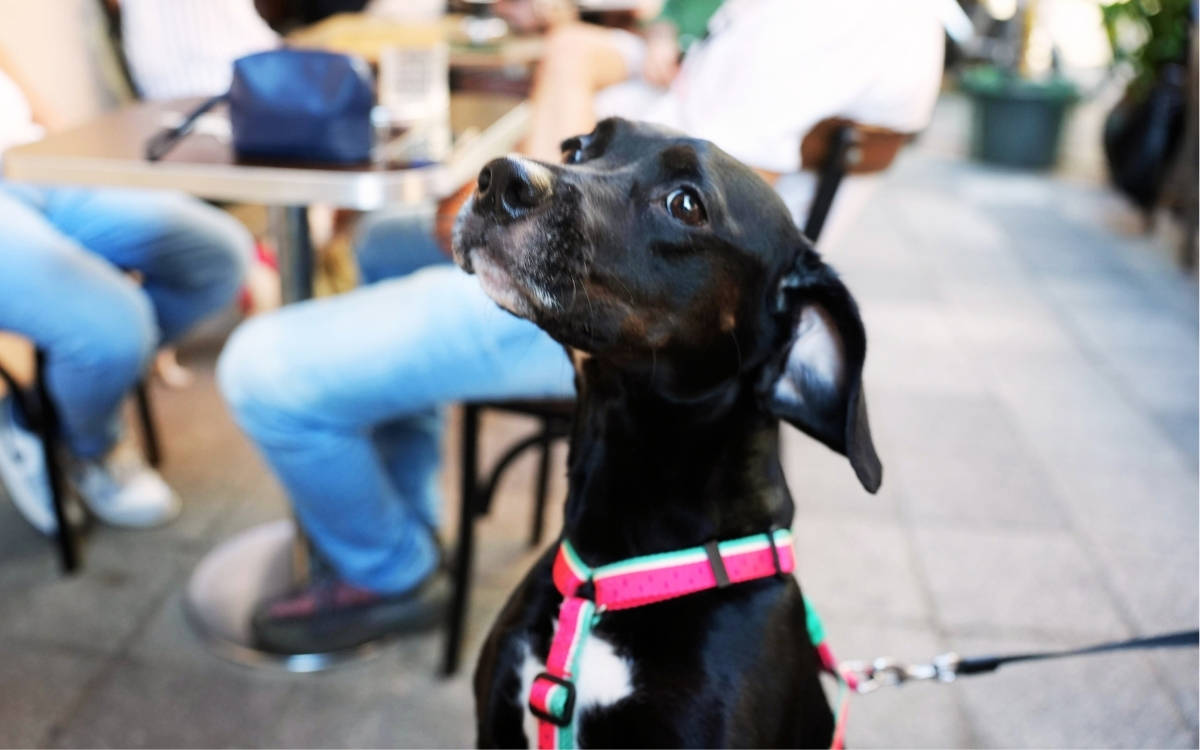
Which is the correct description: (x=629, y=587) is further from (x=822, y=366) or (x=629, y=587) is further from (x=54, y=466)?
(x=54, y=466)

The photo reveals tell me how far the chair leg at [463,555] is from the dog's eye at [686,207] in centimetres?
89

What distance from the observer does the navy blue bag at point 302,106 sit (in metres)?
1.59

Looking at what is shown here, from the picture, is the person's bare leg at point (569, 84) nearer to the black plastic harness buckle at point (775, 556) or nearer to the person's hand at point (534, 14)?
the black plastic harness buckle at point (775, 556)

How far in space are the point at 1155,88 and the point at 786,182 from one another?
4.73 meters

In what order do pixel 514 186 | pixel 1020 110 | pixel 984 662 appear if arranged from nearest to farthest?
pixel 514 186 → pixel 984 662 → pixel 1020 110

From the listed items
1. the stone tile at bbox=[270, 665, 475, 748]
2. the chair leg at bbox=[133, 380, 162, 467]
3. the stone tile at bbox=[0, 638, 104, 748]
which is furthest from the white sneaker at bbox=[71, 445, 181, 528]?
the stone tile at bbox=[270, 665, 475, 748]

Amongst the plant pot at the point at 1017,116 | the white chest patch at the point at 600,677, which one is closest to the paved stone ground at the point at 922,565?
the white chest patch at the point at 600,677

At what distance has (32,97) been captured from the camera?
2088 mm

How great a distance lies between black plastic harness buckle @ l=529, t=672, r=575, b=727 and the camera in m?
1.13

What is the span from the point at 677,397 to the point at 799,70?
1.78 ft

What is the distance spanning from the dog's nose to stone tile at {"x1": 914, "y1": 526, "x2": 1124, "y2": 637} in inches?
63.9

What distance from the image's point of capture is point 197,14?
2.36 metres

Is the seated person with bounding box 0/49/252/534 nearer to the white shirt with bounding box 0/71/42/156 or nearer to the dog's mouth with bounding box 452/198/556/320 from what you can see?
the white shirt with bounding box 0/71/42/156

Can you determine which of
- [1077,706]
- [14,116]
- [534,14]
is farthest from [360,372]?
[534,14]
